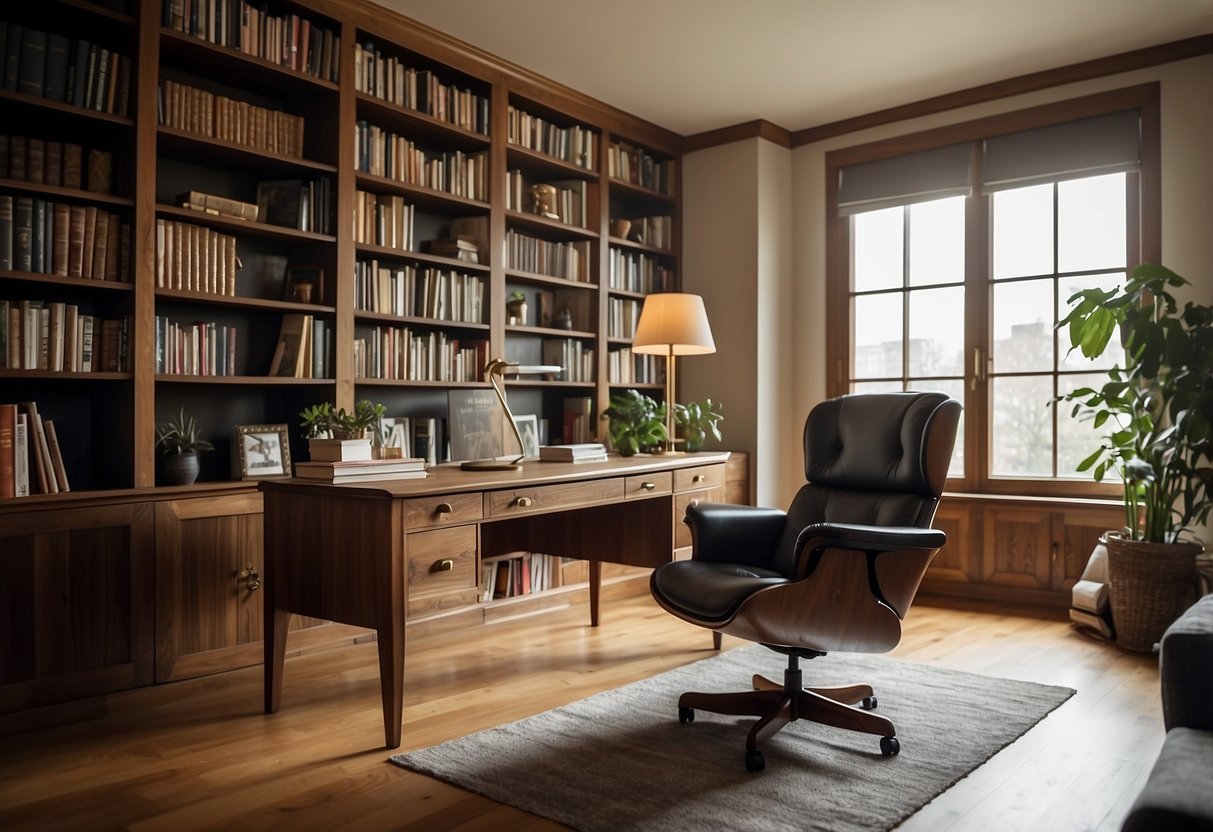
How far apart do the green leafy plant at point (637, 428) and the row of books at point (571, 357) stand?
1.22ft

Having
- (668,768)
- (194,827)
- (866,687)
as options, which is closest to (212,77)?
(194,827)

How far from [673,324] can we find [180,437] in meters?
2.01

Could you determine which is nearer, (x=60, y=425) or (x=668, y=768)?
(x=668, y=768)

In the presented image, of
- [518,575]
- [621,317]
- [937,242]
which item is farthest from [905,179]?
[518,575]

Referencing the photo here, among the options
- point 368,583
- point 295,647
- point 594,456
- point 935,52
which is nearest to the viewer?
point 368,583

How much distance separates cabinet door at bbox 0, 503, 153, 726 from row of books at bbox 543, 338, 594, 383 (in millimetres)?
2193

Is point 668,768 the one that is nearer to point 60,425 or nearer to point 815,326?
point 60,425

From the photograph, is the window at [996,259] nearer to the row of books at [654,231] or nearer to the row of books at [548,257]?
the row of books at [654,231]

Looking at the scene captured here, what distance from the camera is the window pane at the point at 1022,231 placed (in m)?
4.48

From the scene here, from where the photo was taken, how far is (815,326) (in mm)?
5195

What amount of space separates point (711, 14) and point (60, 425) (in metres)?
2.87

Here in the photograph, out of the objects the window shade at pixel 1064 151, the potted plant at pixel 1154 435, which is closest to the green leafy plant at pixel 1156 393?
the potted plant at pixel 1154 435

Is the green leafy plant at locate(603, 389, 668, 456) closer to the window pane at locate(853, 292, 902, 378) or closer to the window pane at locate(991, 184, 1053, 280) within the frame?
the window pane at locate(853, 292, 902, 378)

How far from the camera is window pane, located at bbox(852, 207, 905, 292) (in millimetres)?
4965
